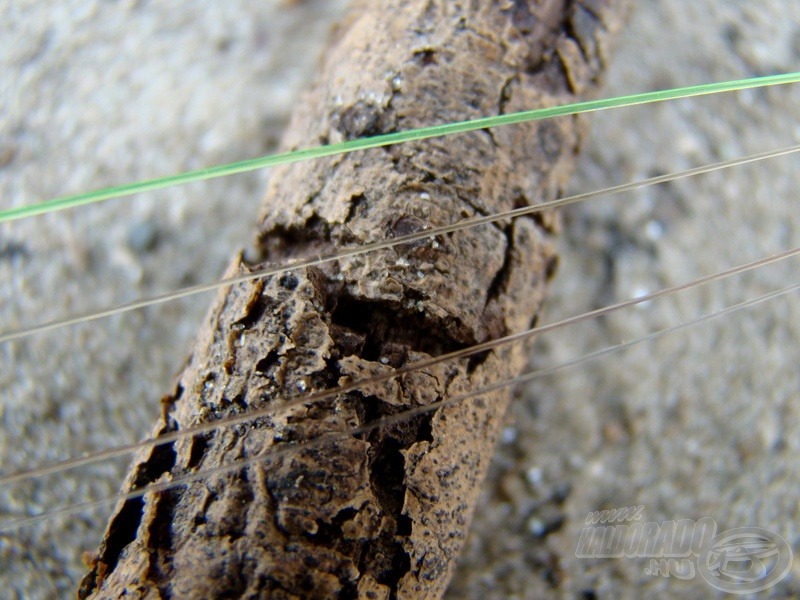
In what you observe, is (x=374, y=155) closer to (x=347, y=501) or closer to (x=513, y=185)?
(x=513, y=185)

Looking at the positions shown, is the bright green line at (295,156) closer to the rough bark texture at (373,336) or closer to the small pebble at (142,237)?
the rough bark texture at (373,336)

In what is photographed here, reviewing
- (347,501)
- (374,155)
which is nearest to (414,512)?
(347,501)

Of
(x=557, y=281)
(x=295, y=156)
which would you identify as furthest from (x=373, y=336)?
(x=557, y=281)

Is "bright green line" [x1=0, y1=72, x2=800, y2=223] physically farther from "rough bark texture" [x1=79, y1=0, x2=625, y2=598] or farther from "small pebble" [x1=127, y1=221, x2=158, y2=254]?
"small pebble" [x1=127, y1=221, x2=158, y2=254]

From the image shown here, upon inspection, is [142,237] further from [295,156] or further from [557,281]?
[557,281]

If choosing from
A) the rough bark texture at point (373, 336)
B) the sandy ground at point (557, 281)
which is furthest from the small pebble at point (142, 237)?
the rough bark texture at point (373, 336)

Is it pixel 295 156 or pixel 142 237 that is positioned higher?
pixel 142 237
